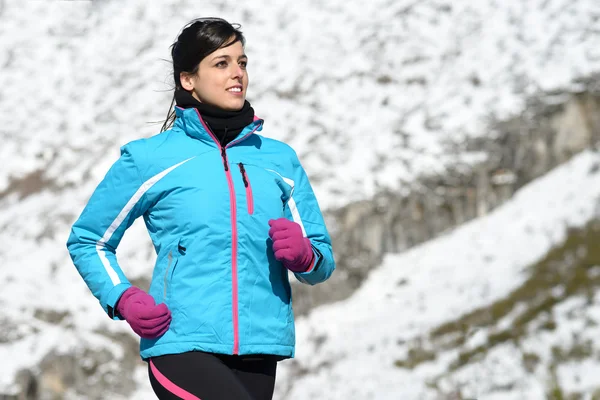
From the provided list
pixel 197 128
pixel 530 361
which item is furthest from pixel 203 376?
Result: pixel 530 361

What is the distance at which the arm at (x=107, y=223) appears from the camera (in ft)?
9.16

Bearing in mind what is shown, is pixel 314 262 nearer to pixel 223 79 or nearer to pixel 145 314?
pixel 145 314

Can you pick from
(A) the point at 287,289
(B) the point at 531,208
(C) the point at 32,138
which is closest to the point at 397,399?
(B) the point at 531,208

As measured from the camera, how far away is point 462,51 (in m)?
14.8

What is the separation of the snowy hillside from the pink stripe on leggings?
459 centimetres

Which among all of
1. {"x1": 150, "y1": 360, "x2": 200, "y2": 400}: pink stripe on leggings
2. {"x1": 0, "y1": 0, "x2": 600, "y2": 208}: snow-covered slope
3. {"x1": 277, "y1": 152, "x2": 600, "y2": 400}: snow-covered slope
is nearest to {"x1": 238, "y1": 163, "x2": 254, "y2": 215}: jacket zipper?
{"x1": 150, "y1": 360, "x2": 200, "y2": 400}: pink stripe on leggings

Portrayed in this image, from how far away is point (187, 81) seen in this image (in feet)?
9.93

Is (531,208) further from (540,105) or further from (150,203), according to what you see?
(150,203)

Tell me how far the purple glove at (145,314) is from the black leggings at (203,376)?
114 mm

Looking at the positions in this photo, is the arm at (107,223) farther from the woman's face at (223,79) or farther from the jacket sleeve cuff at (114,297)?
the woman's face at (223,79)

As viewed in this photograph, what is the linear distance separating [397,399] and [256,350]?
5.83 m

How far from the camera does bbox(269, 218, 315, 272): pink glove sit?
2.65 m

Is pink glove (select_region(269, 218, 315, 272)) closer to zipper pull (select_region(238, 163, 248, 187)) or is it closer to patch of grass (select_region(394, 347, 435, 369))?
zipper pull (select_region(238, 163, 248, 187))

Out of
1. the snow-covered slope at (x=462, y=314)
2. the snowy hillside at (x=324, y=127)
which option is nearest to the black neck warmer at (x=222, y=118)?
the snowy hillside at (x=324, y=127)
